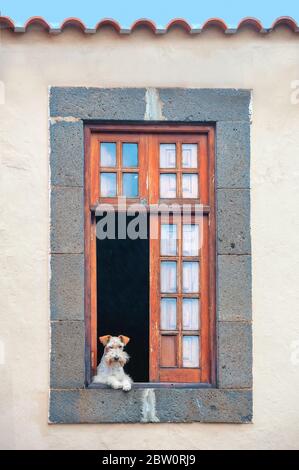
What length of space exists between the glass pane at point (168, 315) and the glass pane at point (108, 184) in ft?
3.05

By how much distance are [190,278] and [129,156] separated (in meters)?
1.06

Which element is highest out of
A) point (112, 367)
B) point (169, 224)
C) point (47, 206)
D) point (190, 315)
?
point (47, 206)

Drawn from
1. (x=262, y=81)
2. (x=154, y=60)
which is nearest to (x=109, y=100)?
(x=154, y=60)

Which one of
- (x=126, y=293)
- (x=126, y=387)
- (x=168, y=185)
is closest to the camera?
(x=126, y=387)

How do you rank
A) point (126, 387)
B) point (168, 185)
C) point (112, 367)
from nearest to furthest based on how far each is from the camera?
point (126, 387) → point (112, 367) → point (168, 185)

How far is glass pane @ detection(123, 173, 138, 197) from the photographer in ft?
18.6

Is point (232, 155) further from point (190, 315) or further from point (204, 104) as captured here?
point (190, 315)

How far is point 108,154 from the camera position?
5664 millimetres

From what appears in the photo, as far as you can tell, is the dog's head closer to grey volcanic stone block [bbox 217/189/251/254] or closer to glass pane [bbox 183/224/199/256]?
glass pane [bbox 183/224/199/256]

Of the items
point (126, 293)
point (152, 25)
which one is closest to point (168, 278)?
point (152, 25)

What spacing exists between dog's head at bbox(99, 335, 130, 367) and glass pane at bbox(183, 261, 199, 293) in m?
0.65

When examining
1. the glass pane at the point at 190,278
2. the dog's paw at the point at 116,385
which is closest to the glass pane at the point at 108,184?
the glass pane at the point at 190,278

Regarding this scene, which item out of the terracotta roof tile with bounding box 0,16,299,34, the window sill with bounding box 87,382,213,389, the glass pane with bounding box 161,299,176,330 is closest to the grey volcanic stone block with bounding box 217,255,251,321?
the glass pane with bounding box 161,299,176,330

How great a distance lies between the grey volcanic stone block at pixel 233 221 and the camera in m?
5.53
